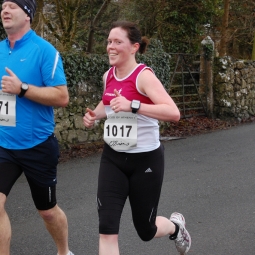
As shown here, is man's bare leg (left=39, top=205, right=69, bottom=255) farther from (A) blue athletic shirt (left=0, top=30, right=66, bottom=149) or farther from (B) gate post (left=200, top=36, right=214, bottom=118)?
(B) gate post (left=200, top=36, right=214, bottom=118)

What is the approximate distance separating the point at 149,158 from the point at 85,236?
1.73 m

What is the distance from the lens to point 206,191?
6891 mm

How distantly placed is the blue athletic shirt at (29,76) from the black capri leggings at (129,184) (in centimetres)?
55

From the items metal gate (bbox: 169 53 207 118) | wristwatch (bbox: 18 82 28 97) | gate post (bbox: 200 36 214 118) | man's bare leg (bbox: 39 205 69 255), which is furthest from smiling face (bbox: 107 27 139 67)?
gate post (bbox: 200 36 214 118)

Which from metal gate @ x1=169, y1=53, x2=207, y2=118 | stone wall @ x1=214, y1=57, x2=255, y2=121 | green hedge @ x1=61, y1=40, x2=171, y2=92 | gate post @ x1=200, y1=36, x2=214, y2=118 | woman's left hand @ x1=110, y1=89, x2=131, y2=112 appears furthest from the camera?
stone wall @ x1=214, y1=57, x2=255, y2=121

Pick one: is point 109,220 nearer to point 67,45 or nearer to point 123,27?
point 123,27

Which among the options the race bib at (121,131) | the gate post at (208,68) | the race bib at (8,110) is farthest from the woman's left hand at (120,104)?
the gate post at (208,68)

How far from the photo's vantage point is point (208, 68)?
1538cm

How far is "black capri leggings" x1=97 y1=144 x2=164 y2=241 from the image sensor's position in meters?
3.53

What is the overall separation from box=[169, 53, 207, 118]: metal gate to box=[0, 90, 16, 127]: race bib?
11.1 m

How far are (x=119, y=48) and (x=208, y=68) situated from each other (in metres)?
12.0

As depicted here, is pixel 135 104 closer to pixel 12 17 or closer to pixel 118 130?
pixel 118 130

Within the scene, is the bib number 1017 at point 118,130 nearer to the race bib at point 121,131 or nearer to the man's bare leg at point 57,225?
the race bib at point 121,131

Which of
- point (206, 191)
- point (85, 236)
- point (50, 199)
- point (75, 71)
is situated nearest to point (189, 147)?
point (75, 71)
